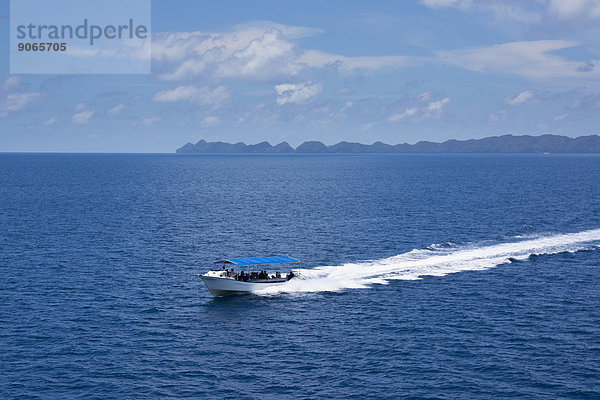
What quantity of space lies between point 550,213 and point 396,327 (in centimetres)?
10045

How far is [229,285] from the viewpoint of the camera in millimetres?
88062

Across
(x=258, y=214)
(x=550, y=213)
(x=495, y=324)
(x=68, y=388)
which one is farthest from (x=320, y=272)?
(x=550, y=213)

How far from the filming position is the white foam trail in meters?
91.4

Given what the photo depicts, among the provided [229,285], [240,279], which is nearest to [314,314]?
[229,285]

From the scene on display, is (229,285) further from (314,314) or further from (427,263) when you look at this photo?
(427,263)

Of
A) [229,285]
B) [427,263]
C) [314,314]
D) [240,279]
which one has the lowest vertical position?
[314,314]

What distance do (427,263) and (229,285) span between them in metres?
36.4

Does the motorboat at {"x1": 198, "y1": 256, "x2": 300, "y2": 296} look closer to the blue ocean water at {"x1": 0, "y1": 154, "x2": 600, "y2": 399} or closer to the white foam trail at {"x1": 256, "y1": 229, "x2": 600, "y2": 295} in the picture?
the white foam trail at {"x1": 256, "y1": 229, "x2": 600, "y2": 295}

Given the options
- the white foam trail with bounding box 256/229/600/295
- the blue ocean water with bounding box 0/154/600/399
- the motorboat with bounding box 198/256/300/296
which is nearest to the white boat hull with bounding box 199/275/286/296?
the motorboat with bounding box 198/256/300/296

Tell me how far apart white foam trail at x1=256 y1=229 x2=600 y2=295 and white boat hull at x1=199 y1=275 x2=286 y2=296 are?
1006 mm

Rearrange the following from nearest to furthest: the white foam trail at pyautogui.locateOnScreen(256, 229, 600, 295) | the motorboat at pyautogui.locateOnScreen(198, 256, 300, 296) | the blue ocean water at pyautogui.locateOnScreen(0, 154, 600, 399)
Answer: the blue ocean water at pyautogui.locateOnScreen(0, 154, 600, 399) → the motorboat at pyautogui.locateOnScreen(198, 256, 300, 296) → the white foam trail at pyautogui.locateOnScreen(256, 229, 600, 295)

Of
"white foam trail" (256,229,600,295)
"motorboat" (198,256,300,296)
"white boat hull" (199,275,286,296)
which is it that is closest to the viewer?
"white boat hull" (199,275,286,296)

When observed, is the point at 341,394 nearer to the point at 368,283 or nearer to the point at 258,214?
the point at 368,283

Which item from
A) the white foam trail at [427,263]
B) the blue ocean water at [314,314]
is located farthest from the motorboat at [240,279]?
the blue ocean water at [314,314]
